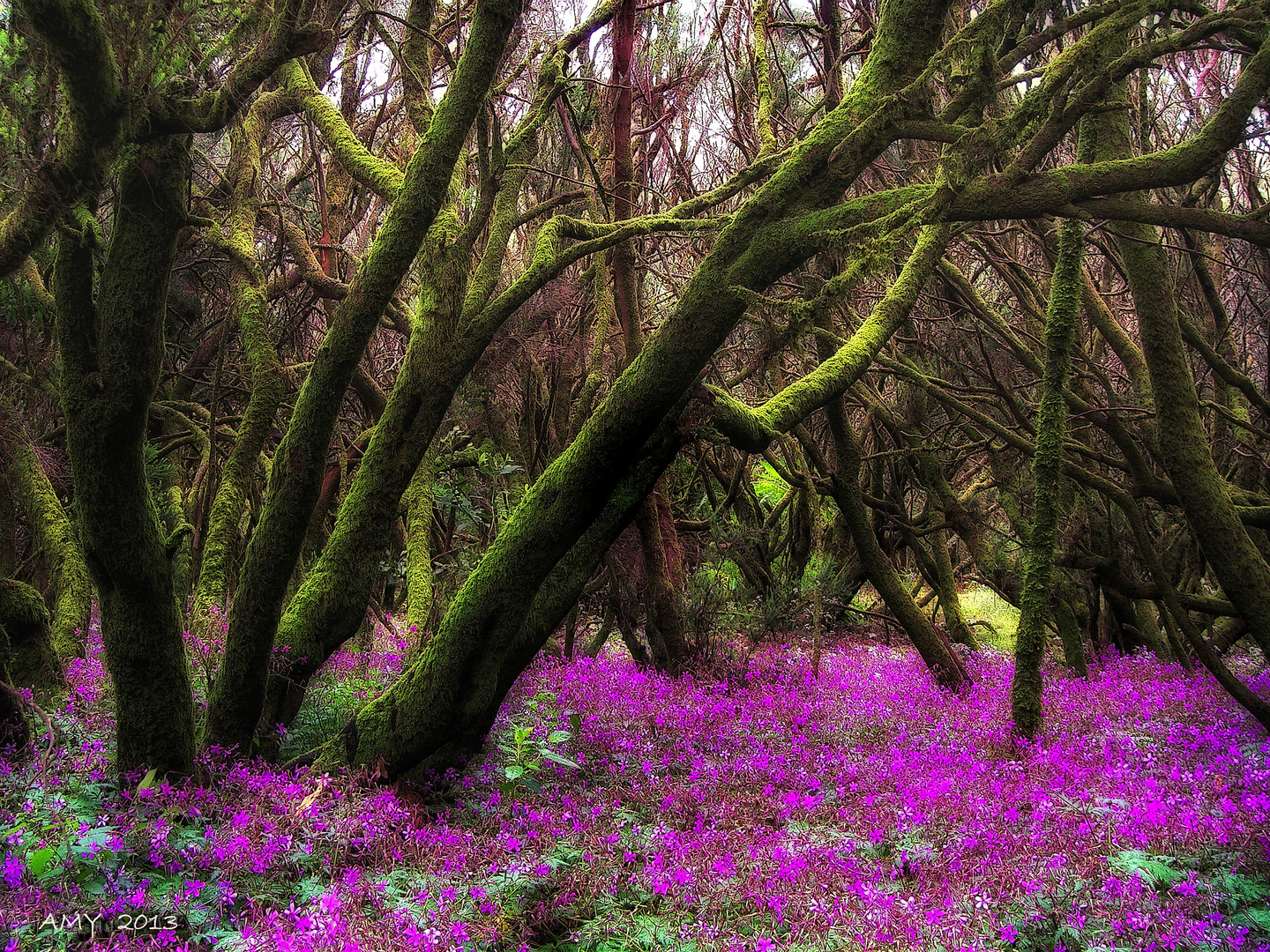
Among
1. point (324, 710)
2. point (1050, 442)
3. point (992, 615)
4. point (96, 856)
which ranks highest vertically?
point (1050, 442)

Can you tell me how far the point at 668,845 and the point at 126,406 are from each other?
297 centimetres

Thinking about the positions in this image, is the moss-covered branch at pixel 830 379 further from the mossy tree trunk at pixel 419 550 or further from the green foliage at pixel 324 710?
the mossy tree trunk at pixel 419 550

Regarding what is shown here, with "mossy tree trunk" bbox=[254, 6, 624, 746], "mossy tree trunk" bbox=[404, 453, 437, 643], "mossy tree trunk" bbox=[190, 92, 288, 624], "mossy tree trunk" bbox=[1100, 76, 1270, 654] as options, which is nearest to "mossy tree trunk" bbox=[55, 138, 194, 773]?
"mossy tree trunk" bbox=[254, 6, 624, 746]

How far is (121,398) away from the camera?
3551 millimetres

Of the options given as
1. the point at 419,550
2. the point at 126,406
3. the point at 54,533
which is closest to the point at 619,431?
the point at 126,406

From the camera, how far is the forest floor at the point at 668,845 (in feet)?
9.24

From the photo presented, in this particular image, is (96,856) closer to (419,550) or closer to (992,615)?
(419,550)

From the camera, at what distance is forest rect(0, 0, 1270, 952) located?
122 inches

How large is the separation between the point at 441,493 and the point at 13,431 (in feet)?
13.6

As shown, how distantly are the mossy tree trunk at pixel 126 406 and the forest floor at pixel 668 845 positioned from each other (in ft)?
1.37

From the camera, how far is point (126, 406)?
3.57 meters

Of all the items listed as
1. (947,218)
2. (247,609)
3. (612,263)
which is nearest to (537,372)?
(612,263)

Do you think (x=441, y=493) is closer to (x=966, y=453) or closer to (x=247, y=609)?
(x=247, y=609)

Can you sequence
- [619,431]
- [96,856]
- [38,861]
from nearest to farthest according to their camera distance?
[38,861], [96,856], [619,431]
